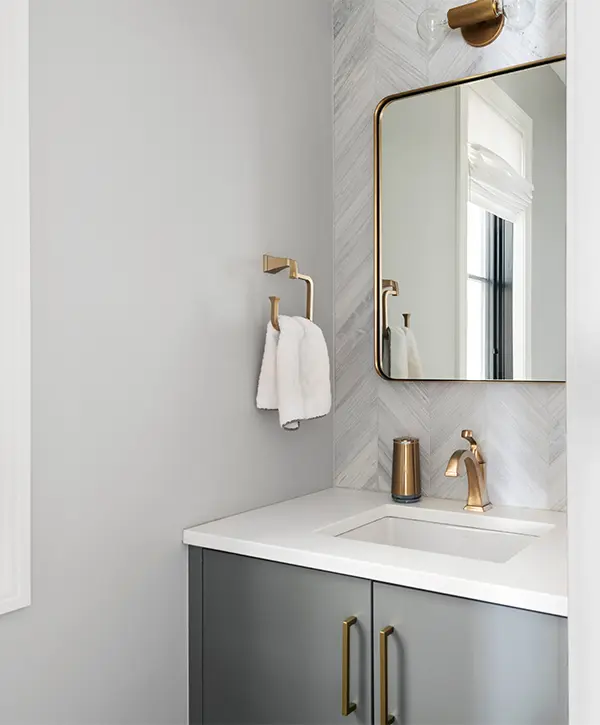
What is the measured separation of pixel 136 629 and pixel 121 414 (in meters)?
0.45

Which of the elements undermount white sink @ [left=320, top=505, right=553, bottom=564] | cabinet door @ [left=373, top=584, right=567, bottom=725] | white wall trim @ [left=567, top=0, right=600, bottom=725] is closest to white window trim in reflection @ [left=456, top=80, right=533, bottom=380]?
undermount white sink @ [left=320, top=505, right=553, bottom=564]

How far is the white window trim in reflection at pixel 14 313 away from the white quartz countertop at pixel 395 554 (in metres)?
0.43

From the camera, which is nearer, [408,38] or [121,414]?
[121,414]

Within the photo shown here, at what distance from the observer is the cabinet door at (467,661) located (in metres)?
1.08

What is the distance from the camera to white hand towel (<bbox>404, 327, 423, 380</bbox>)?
71.8 inches

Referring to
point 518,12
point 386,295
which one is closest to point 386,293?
point 386,295

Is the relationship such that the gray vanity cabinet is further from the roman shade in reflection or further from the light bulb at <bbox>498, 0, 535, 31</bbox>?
the light bulb at <bbox>498, 0, 535, 31</bbox>

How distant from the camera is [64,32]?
1.26 metres

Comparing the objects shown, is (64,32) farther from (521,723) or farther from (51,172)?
(521,723)

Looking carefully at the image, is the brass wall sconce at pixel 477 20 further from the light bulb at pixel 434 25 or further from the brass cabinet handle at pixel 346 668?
the brass cabinet handle at pixel 346 668

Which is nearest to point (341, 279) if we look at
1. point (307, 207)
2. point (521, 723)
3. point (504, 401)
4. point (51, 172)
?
point (307, 207)

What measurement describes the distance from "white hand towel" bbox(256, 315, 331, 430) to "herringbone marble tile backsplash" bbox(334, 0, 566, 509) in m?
0.26

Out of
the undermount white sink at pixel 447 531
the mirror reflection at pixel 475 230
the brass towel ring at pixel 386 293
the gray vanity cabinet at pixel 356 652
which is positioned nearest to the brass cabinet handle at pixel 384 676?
the gray vanity cabinet at pixel 356 652

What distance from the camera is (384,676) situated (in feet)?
4.03
